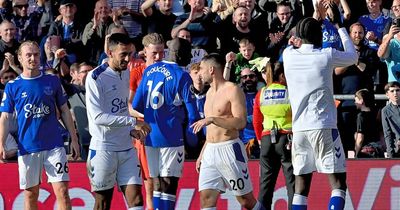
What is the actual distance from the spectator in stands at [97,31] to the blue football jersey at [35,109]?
17.3 feet

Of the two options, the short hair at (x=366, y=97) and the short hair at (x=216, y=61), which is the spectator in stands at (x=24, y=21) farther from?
the short hair at (x=216, y=61)

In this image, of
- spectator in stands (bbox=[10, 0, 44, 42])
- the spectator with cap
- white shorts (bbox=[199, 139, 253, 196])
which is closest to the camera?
white shorts (bbox=[199, 139, 253, 196])

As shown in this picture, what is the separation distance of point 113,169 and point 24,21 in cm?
786

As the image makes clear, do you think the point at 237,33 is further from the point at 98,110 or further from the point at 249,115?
the point at 98,110

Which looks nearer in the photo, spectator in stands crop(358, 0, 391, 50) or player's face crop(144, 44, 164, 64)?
player's face crop(144, 44, 164, 64)

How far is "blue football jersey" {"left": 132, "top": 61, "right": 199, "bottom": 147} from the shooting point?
16078mm

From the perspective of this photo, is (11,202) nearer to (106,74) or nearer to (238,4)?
(106,74)

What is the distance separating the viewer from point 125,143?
15.5m

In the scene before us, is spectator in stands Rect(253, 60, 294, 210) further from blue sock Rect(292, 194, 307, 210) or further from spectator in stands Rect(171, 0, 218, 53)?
spectator in stands Rect(171, 0, 218, 53)

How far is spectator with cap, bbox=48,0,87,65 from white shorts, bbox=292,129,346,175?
739 centimetres

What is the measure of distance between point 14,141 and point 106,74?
4.61 metres

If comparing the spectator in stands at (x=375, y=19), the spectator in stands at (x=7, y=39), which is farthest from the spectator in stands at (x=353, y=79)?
the spectator in stands at (x=7, y=39)

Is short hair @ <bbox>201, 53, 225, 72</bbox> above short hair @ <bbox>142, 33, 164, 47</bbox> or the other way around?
the other way around

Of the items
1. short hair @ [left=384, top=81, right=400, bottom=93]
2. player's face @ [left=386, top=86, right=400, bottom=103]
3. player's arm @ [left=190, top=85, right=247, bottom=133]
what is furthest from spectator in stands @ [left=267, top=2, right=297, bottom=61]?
player's arm @ [left=190, top=85, right=247, bottom=133]
